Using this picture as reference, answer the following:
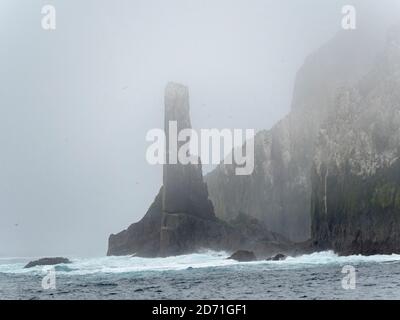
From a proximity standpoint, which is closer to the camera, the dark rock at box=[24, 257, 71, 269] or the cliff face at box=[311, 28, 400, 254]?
the cliff face at box=[311, 28, 400, 254]

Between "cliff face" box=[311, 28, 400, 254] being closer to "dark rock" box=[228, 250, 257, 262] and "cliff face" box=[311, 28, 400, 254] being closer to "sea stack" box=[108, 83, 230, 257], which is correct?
"dark rock" box=[228, 250, 257, 262]

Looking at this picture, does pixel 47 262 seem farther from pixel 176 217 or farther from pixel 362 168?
pixel 362 168

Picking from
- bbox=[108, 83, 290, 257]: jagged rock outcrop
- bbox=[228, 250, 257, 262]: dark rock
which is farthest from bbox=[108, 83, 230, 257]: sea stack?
bbox=[228, 250, 257, 262]: dark rock

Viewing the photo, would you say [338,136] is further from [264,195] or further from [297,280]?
[264,195]

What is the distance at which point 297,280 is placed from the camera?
46781 millimetres

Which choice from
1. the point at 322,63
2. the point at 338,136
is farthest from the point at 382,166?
the point at 322,63

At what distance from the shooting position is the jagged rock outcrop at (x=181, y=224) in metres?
114

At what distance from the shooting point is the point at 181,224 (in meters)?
117

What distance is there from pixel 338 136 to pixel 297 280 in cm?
4950

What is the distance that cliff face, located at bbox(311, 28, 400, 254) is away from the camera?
8075 cm
